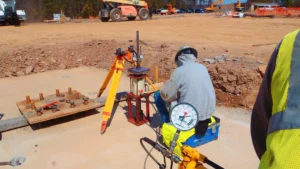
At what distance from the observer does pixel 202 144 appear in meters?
3.52

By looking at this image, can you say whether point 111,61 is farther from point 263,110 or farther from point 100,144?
point 263,110

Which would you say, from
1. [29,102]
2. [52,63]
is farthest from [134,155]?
[52,63]

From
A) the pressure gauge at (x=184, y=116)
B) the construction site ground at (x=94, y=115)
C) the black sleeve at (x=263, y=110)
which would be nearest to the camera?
the black sleeve at (x=263, y=110)

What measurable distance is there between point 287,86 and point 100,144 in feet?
10.9

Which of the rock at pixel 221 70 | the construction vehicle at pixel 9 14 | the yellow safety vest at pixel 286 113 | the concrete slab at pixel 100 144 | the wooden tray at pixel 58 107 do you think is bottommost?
the concrete slab at pixel 100 144

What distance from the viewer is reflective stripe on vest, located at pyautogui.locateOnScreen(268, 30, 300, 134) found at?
0.55 meters

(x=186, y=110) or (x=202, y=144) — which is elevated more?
(x=186, y=110)

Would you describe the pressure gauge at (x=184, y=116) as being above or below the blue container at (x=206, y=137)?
above

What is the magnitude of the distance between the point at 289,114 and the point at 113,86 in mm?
3545

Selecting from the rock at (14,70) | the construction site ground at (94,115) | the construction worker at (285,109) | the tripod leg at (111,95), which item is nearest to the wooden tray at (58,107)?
the construction site ground at (94,115)

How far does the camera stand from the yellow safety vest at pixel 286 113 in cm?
53

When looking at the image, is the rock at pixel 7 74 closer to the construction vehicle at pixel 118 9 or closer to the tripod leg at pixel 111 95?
the tripod leg at pixel 111 95

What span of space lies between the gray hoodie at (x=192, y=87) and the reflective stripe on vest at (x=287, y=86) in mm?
2512

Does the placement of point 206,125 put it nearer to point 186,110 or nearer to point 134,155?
point 134,155
